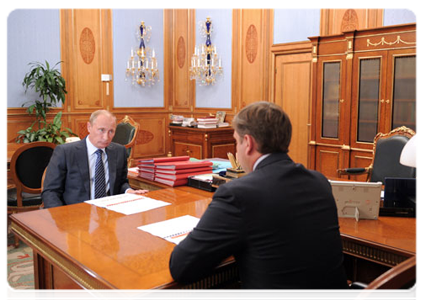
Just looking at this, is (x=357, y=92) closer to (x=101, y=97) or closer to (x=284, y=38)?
(x=284, y=38)

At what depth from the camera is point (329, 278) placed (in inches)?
54.3

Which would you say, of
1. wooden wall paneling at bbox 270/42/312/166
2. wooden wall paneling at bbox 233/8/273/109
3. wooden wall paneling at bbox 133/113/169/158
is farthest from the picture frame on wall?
wooden wall paneling at bbox 133/113/169/158

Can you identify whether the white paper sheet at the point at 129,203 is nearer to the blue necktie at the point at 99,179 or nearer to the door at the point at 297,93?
the blue necktie at the point at 99,179

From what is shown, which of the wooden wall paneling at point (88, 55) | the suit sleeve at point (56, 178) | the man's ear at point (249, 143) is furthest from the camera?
the wooden wall paneling at point (88, 55)

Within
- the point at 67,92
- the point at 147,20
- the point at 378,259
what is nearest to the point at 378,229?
the point at 378,259

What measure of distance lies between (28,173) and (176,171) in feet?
5.66

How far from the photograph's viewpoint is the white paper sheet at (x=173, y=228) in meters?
1.75

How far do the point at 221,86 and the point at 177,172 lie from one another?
515cm

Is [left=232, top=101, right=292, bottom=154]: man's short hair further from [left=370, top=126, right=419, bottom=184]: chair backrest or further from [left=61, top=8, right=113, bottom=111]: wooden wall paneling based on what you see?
[left=61, top=8, right=113, bottom=111]: wooden wall paneling

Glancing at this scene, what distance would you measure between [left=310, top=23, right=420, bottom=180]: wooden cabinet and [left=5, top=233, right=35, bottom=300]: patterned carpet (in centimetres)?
375

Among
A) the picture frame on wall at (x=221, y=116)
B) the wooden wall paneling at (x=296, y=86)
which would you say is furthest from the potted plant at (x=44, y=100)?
the wooden wall paneling at (x=296, y=86)

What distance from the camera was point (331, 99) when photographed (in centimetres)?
557

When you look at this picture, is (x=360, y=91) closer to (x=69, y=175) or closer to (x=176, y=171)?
(x=176, y=171)

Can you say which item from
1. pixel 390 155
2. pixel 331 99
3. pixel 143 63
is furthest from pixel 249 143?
pixel 143 63
